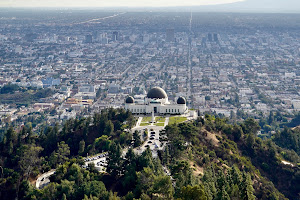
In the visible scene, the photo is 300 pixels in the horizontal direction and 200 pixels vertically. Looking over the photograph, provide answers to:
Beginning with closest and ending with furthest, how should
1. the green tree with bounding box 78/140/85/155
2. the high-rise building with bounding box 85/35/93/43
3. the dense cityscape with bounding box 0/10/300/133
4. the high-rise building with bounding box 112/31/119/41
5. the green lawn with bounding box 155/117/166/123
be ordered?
the green tree with bounding box 78/140/85/155 → the green lawn with bounding box 155/117/166/123 → the dense cityscape with bounding box 0/10/300/133 → the high-rise building with bounding box 85/35/93/43 → the high-rise building with bounding box 112/31/119/41

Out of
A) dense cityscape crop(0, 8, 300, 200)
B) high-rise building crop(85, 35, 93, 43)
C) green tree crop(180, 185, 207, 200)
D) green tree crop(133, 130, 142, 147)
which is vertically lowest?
high-rise building crop(85, 35, 93, 43)

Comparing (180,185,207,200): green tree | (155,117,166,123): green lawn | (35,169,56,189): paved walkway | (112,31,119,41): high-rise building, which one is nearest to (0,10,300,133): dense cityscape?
(112,31,119,41): high-rise building

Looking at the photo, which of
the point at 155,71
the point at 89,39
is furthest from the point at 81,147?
the point at 89,39

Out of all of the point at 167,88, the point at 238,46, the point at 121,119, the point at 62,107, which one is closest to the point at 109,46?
the point at 238,46

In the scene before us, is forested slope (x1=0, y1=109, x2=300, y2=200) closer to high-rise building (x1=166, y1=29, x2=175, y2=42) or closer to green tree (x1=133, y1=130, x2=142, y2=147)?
green tree (x1=133, y1=130, x2=142, y2=147)

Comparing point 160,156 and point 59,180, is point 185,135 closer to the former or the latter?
point 160,156

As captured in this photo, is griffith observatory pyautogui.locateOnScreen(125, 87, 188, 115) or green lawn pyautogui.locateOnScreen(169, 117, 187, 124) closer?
green lawn pyautogui.locateOnScreen(169, 117, 187, 124)

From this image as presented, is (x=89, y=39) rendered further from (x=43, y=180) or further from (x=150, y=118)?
(x=43, y=180)

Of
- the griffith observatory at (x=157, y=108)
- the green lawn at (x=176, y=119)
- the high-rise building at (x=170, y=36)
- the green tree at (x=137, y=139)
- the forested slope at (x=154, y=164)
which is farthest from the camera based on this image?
the high-rise building at (x=170, y=36)

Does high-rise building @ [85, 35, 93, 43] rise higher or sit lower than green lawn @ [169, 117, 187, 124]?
lower

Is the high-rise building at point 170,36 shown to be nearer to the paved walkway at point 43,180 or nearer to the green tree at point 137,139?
the green tree at point 137,139

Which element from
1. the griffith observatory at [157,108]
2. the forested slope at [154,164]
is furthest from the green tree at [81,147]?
the griffith observatory at [157,108]

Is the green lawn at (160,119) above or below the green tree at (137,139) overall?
below

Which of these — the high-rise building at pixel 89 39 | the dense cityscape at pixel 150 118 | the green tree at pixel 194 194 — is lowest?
the high-rise building at pixel 89 39
